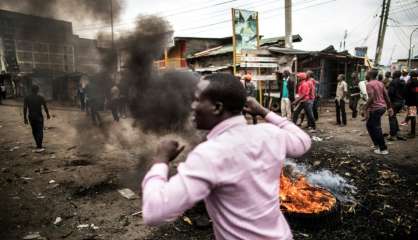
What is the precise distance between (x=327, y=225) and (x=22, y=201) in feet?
15.5

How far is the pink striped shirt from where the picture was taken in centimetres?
112

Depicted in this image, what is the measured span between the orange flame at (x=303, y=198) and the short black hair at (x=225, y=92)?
2.81m

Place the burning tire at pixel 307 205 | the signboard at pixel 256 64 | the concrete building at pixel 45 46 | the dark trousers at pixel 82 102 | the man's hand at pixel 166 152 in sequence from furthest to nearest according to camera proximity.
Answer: the signboard at pixel 256 64 < the dark trousers at pixel 82 102 < the concrete building at pixel 45 46 < the burning tire at pixel 307 205 < the man's hand at pixel 166 152

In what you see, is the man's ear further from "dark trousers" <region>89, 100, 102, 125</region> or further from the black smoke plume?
"dark trousers" <region>89, 100, 102, 125</region>

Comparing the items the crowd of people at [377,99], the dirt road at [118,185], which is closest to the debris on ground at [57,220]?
the dirt road at [118,185]

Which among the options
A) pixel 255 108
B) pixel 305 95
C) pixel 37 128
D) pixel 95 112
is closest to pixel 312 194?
pixel 255 108

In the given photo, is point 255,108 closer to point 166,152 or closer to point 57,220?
point 166,152

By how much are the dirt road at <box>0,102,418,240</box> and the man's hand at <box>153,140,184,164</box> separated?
2.63 metres

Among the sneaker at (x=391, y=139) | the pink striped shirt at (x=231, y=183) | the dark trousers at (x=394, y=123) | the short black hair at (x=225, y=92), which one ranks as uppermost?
the short black hair at (x=225, y=92)

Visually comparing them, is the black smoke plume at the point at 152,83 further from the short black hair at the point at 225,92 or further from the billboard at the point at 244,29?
the billboard at the point at 244,29

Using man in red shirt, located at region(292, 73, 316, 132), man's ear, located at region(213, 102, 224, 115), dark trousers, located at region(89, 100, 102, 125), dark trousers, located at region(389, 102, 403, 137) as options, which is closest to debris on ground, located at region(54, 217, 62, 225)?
man's ear, located at region(213, 102, 224, 115)

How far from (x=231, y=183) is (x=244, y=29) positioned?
12.5 m

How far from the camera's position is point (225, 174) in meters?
1.17

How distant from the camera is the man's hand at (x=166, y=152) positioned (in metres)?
1.30
